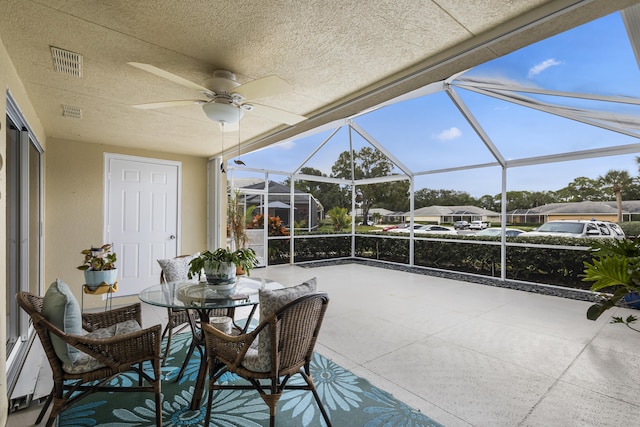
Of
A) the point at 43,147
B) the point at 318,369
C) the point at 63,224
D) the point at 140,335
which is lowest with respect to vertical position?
the point at 318,369


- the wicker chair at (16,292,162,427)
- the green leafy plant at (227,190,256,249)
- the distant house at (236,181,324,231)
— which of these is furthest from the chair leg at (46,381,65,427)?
the distant house at (236,181,324,231)

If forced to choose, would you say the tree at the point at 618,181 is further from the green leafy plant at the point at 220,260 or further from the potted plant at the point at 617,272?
the green leafy plant at the point at 220,260

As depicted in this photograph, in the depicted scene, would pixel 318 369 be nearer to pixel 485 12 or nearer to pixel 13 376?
pixel 13 376

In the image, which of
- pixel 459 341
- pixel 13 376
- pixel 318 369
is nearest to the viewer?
pixel 13 376

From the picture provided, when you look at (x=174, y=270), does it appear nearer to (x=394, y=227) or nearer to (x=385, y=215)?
(x=394, y=227)

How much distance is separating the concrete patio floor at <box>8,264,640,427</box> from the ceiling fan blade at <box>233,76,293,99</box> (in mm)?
2317

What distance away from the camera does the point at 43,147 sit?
407cm

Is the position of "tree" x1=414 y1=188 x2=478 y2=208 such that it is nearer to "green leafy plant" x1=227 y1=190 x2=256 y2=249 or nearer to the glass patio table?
"green leafy plant" x1=227 y1=190 x2=256 y2=249

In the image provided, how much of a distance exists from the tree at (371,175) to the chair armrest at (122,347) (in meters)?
7.01

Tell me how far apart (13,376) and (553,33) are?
4.33 metres

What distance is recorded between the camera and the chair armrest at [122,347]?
1.85m

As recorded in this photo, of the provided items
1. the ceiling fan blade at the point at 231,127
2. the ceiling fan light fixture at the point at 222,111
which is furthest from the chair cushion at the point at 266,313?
the ceiling fan blade at the point at 231,127

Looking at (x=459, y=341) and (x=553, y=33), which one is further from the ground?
(x=553, y=33)

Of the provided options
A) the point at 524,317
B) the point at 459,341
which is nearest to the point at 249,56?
the point at 459,341
